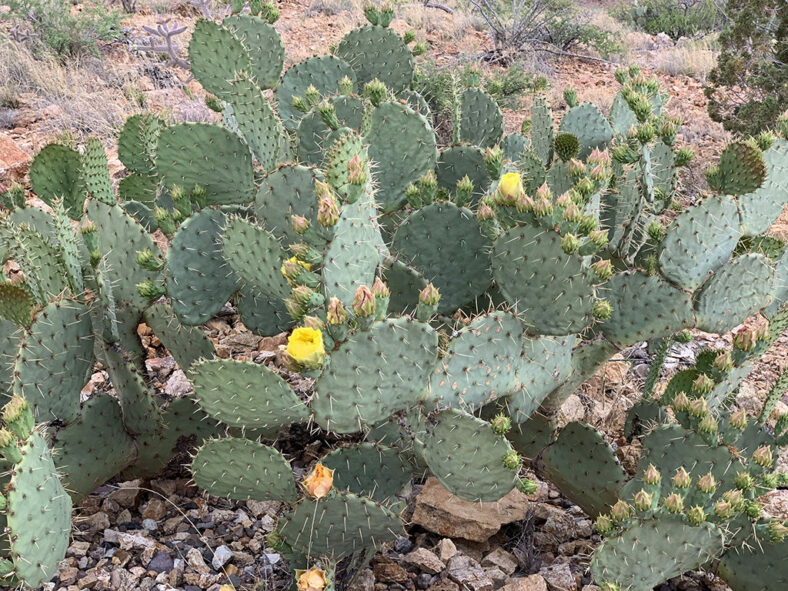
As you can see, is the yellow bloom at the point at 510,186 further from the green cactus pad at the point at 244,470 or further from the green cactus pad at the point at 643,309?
the green cactus pad at the point at 244,470

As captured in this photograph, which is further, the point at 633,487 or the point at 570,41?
the point at 570,41

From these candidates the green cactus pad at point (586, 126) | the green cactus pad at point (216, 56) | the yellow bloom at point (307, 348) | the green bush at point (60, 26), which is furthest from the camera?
the green bush at point (60, 26)

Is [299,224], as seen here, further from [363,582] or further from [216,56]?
[216,56]

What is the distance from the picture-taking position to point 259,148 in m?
2.85

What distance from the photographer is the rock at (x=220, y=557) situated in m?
→ 2.48

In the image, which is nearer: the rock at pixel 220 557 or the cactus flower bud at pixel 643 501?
the cactus flower bud at pixel 643 501

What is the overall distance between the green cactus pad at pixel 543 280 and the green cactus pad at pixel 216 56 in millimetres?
1396

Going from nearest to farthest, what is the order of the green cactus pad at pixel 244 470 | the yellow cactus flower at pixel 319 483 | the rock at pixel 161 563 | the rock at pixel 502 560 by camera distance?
the yellow cactus flower at pixel 319 483 → the green cactus pad at pixel 244 470 → the rock at pixel 161 563 → the rock at pixel 502 560

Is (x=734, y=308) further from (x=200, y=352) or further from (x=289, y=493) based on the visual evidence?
(x=200, y=352)

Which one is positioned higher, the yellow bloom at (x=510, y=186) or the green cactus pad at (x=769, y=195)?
the yellow bloom at (x=510, y=186)

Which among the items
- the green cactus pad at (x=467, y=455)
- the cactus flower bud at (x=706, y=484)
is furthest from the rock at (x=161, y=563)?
the cactus flower bud at (x=706, y=484)

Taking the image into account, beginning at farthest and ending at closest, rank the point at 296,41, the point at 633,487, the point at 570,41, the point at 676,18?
the point at 676,18
the point at 570,41
the point at 296,41
the point at 633,487

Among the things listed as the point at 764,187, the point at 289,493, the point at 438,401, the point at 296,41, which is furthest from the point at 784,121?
the point at 296,41

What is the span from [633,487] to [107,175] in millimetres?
2122
